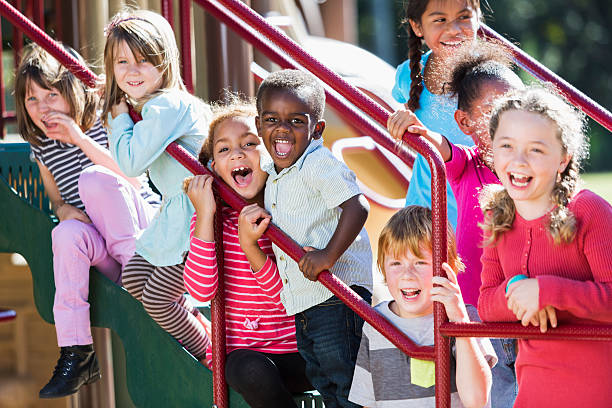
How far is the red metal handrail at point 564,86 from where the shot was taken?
11.6ft

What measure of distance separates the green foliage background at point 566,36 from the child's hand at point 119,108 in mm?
27814

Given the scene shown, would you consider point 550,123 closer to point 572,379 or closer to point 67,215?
point 572,379

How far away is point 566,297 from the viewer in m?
2.20

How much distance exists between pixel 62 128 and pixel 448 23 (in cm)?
161

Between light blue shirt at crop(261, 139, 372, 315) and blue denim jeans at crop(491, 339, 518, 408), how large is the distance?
46 cm

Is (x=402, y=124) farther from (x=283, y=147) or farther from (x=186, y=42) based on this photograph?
(x=186, y=42)

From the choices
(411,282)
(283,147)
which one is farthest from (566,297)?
(283,147)

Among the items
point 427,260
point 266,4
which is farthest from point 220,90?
point 427,260

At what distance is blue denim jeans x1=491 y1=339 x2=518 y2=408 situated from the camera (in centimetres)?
299

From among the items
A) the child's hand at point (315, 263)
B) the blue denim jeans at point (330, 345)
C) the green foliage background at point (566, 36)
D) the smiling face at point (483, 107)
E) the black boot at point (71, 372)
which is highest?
the green foliage background at point (566, 36)

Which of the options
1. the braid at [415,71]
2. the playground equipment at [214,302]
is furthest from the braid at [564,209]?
the braid at [415,71]

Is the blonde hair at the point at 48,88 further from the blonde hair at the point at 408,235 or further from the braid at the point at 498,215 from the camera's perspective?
the braid at the point at 498,215

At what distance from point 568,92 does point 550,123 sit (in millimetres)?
1475

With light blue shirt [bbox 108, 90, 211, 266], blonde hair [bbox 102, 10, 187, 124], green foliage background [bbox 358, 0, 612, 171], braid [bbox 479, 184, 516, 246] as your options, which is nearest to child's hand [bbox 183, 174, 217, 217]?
light blue shirt [bbox 108, 90, 211, 266]
